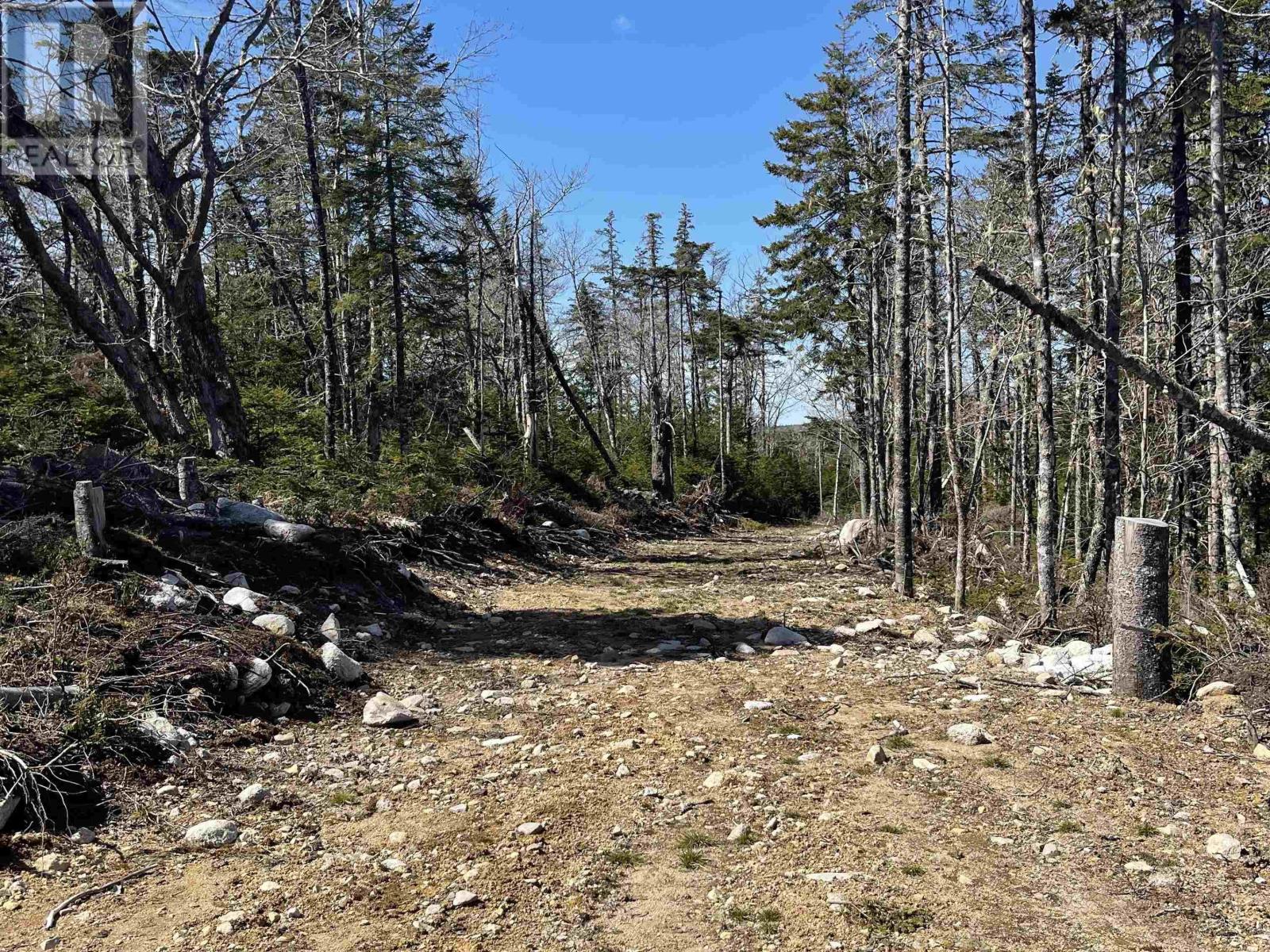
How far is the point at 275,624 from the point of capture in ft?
18.9

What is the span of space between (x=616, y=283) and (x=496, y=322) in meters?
7.97

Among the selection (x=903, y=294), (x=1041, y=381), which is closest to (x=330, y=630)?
(x=1041, y=381)

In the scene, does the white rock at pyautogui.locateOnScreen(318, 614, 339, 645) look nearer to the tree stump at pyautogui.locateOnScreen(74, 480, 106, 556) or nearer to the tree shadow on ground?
the tree shadow on ground

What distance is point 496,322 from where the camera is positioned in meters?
31.0

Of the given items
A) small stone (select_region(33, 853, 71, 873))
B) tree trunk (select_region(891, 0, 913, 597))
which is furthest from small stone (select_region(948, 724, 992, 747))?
small stone (select_region(33, 853, 71, 873))

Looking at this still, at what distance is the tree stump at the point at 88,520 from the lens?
5488mm

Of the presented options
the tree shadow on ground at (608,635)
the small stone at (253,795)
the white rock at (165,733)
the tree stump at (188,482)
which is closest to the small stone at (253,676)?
the white rock at (165,733)

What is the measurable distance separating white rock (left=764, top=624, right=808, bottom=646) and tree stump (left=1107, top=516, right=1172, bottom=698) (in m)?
2.72

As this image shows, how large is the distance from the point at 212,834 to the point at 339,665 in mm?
2270

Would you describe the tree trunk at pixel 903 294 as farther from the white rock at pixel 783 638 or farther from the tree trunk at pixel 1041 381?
the white rock at pixel 783 638

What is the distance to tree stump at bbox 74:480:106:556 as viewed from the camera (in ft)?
18.0

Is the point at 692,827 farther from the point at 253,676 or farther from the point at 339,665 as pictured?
the point at 339,665

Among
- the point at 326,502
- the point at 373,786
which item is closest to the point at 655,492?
the point at 326,502

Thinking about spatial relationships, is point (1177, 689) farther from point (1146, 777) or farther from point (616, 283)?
point (616, 283)
